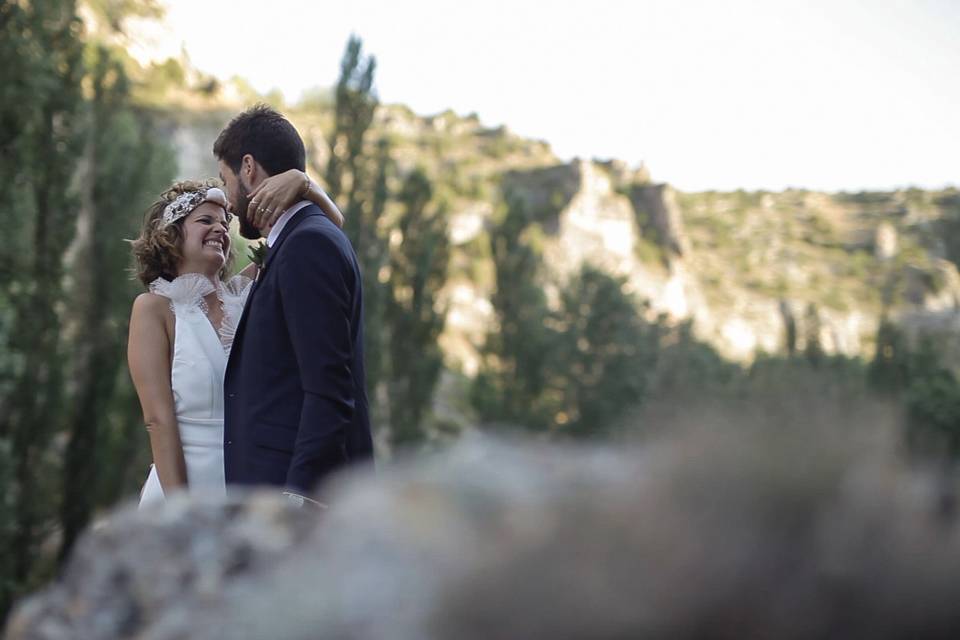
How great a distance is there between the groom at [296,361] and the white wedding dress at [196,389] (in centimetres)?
16

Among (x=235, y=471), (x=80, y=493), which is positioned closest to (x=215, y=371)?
(x=235, y=471)

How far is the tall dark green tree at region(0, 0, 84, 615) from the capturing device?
16.4 meters

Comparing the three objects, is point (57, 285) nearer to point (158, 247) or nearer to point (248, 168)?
point (158, 247)

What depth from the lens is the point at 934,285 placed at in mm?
126500

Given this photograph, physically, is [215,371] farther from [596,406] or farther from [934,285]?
[934,285]

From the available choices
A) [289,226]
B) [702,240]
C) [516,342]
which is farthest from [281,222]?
[702,240]

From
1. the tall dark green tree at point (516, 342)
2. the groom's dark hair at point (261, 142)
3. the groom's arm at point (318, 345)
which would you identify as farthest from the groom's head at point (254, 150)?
the tall dark green tree at point (516, 342)

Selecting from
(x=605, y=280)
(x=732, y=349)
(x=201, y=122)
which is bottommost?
(x=732, y=349)

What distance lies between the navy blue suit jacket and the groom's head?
0.83 ft

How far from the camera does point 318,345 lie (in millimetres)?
2844

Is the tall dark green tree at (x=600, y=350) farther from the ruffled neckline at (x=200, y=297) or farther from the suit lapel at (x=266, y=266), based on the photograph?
the suit lapel at (x=266, y=266)

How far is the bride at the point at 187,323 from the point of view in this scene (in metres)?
3.20

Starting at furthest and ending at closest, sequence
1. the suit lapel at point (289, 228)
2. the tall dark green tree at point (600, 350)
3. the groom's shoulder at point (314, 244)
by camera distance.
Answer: the tall dark green tree at point (600, 350) → the suit lapel at point (289, 228) → the groom's shoulder at point (314, 244)

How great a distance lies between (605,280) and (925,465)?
49582 millimetres
